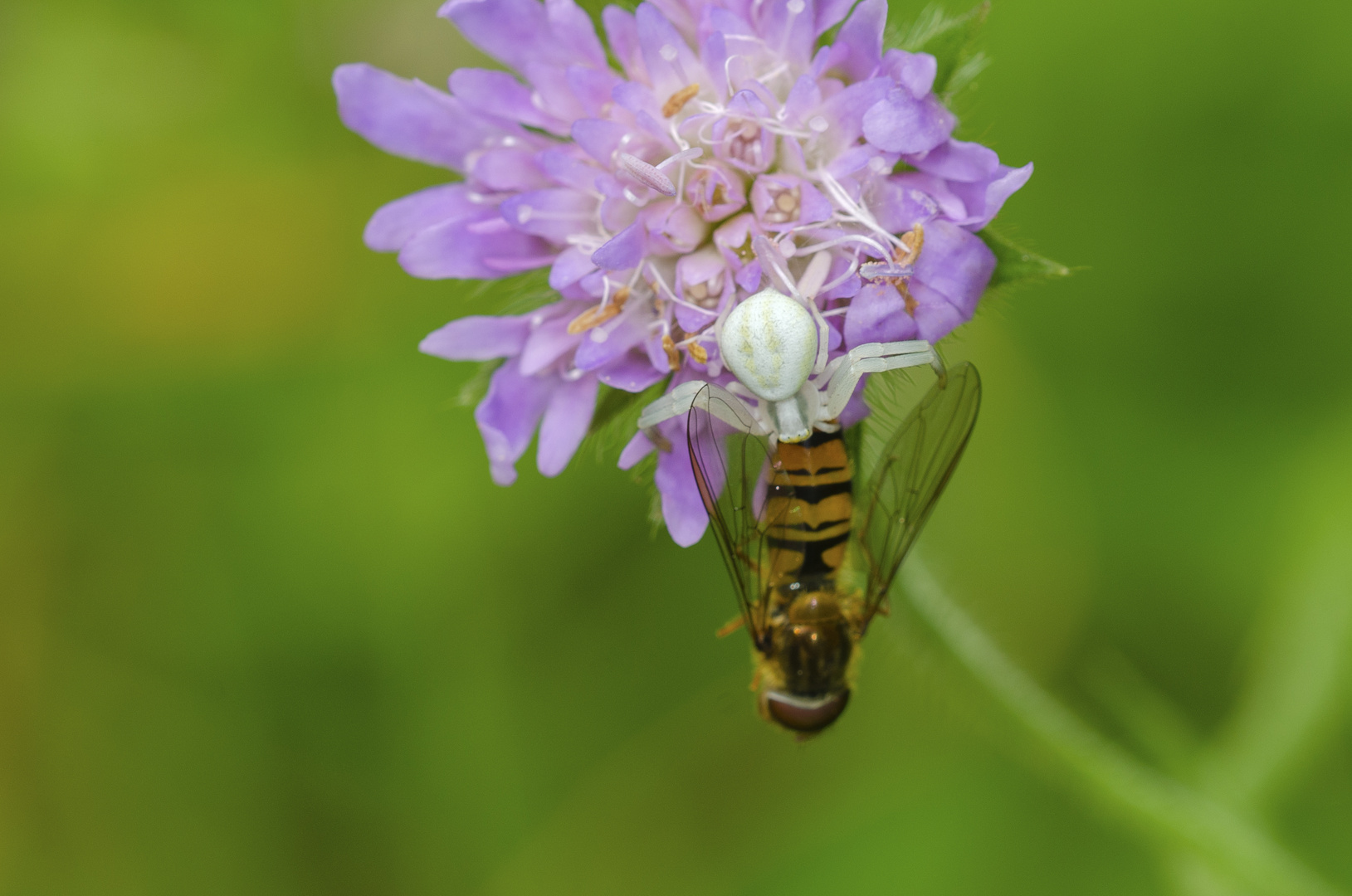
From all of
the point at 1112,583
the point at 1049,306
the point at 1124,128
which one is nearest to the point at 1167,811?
the point at 1112,583

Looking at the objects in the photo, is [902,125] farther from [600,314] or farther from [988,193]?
[600,314]

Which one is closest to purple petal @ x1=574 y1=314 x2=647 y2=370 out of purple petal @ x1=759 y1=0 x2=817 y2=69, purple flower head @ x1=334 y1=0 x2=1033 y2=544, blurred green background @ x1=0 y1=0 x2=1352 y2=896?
purple flower head @ x1=334 y1=0 x2=1033 y2=544

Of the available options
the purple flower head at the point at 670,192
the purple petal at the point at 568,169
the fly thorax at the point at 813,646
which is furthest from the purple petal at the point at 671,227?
the fly thorax at the point at 813,646

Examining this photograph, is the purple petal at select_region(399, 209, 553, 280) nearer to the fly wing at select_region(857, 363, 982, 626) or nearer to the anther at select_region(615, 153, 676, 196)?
the anther at select_region(615, 153, 676, 196)

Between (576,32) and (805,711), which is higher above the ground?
(576,32)

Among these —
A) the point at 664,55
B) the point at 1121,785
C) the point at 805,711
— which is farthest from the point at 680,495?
the point at 1121,785

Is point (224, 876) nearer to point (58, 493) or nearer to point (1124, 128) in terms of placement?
point (58, 493)

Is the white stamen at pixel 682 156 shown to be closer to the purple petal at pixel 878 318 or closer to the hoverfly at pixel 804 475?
the hoverfly at pixel 804 475
